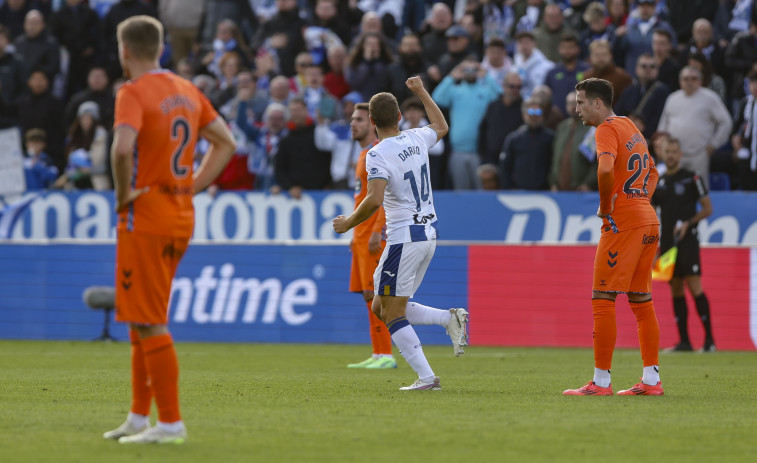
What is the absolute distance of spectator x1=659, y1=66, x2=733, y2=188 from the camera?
1788 centimetres

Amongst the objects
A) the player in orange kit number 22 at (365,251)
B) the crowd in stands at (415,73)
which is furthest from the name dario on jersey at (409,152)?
the crowd in stands at (415,73)

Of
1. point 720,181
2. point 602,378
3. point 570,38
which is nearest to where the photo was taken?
point 602,378

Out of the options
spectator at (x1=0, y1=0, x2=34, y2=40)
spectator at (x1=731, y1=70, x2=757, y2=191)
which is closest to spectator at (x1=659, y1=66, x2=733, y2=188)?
spectator at (x1=731, y1=70, x2=757, y2=191)

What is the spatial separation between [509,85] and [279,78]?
4026mm

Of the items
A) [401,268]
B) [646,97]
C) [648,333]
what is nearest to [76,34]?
[646,97]

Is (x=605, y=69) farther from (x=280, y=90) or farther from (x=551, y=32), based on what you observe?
(x=280, y=90)

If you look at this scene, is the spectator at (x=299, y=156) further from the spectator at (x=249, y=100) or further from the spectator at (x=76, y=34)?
the spectator at (x=76, y=34)

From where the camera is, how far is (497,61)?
2012cm

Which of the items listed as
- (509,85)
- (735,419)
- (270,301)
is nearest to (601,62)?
(509,85)

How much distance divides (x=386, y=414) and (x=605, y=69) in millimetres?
11620

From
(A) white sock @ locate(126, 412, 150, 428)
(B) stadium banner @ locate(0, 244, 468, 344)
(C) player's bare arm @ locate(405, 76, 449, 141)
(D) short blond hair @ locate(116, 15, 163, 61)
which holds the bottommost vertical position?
(B) stadium banner @ locate(0, 244, 468, 344)

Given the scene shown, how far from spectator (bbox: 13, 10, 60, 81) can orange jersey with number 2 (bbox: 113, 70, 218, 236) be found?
17096 mm

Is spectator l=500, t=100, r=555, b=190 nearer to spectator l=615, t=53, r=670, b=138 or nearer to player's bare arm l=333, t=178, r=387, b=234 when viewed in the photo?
spectator l=615, t=53, r=670, b=138

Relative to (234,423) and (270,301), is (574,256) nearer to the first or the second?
(270,301)
